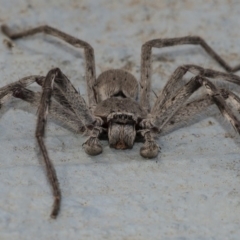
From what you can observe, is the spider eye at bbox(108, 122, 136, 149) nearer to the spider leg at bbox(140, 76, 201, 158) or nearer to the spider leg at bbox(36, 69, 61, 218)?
the spider leg at bbox(140, 76, 201, 158)

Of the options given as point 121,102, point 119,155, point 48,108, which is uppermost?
point 48,108

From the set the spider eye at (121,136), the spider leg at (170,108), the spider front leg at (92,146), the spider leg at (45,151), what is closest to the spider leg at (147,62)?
the spider leg at (170,108)

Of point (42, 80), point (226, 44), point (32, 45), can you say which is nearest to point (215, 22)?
point (226, 44)

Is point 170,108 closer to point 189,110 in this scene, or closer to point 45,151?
point 189,110

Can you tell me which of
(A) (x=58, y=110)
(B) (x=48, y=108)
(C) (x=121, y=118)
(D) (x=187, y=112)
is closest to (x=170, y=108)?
(D) (x=187, y=112)

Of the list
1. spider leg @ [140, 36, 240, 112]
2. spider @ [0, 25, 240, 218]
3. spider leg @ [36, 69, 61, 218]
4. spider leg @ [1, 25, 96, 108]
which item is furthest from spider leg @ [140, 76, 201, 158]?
spider leg @ [36, 69, 61, 218]

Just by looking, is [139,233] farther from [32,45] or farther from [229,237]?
[32,45]
